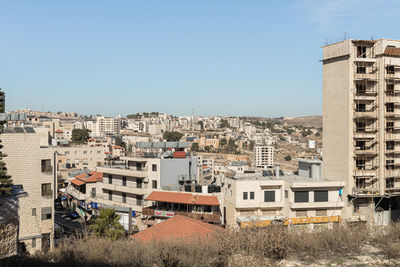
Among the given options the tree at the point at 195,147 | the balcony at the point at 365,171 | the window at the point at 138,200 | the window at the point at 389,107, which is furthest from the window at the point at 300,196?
the tree at the point at 195,147

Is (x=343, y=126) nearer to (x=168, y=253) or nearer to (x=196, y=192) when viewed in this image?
(x=196, y=192)

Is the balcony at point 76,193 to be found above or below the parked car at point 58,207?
above

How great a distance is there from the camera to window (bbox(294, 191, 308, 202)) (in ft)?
99.7

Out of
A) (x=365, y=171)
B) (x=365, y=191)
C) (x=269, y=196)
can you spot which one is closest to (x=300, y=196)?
(x=269, y=196)

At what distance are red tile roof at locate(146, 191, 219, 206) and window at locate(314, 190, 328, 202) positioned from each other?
26.5 feet

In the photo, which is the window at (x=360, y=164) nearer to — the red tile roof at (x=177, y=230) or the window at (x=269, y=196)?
the window at (x=269, y=196)

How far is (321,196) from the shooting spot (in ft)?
102

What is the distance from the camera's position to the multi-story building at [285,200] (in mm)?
30266

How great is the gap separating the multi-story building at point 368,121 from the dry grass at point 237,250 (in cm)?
2128

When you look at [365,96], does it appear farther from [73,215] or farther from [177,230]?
[73,215]

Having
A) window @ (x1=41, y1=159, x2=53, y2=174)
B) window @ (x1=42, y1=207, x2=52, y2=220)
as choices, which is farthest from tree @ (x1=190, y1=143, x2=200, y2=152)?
window @ (x1=42, y1=207, x2=52, y2=220)

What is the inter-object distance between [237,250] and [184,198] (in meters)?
20.4

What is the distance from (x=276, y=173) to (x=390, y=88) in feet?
44.2

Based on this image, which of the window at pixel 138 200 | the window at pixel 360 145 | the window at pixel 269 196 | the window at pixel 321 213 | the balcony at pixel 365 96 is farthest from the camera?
the window at pixel 138 200
